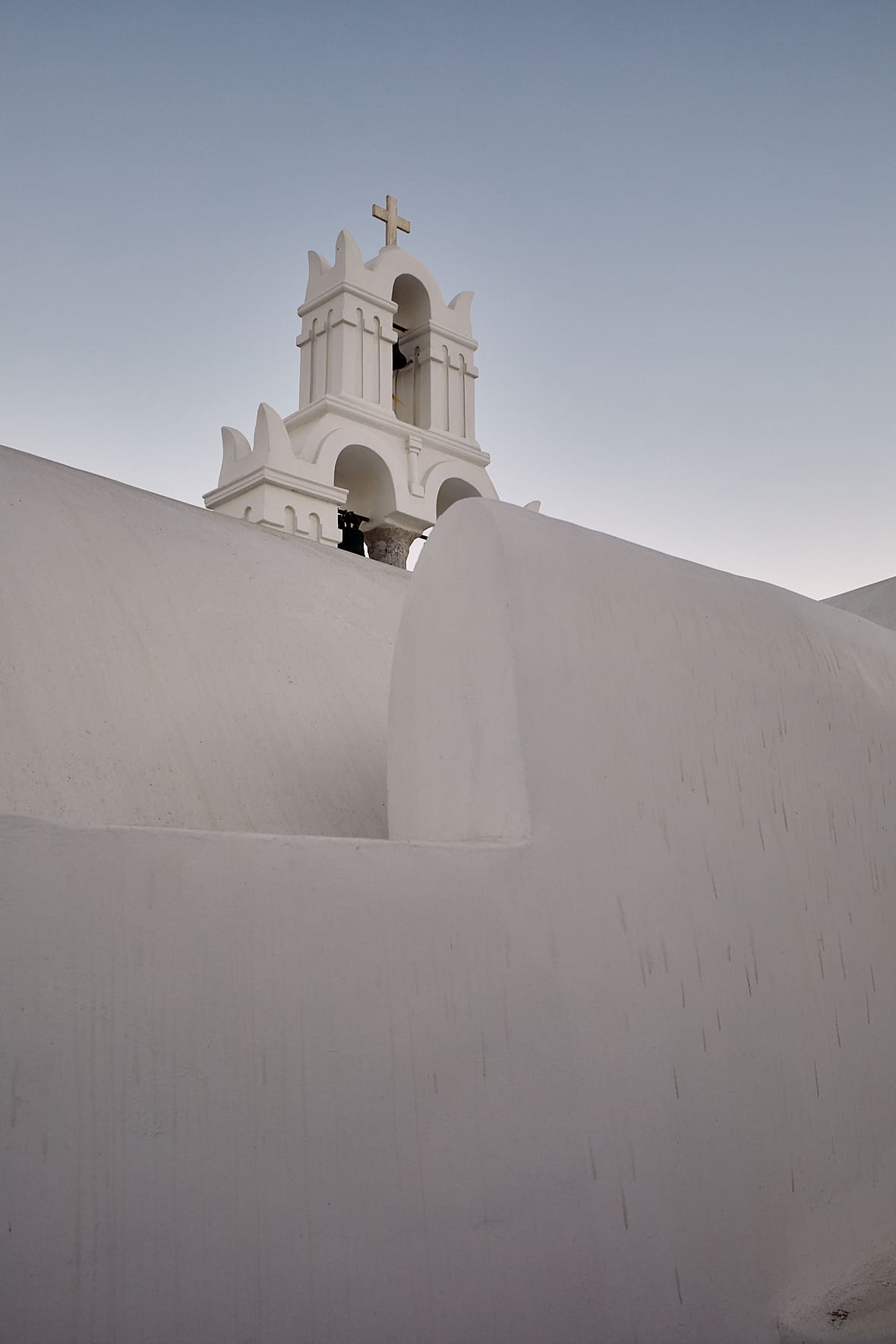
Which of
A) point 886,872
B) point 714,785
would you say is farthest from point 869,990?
point 714,785

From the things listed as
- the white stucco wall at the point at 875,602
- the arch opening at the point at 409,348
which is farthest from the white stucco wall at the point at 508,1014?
the arch opening at the point at 409,348

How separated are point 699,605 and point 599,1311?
1684 mm

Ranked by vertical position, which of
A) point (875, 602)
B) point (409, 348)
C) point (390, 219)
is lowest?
point (875, 602)

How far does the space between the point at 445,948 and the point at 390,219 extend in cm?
685

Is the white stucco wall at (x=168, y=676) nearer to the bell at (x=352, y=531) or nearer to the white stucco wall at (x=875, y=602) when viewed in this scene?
the bell at (x=352, y=531)

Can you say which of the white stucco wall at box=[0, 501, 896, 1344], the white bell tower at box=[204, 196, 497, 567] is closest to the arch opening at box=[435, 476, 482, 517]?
the white bell tower at box=[204, 196, 497, 567]

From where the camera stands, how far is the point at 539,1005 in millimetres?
2154

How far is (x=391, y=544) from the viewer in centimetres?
721

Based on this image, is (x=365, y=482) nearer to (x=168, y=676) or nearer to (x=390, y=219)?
(x=390, y=219)

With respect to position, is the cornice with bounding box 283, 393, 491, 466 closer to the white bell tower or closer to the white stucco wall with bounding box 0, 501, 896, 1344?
the white bell tower

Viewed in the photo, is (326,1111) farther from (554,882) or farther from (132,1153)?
(554,882)

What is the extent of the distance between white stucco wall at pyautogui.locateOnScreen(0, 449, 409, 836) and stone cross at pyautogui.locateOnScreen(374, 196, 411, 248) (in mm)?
4357

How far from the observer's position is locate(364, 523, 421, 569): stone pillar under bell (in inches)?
282

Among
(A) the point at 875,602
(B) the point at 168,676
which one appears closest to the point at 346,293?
(A) the point at 875,602
